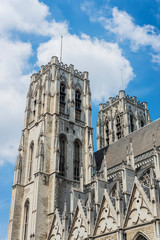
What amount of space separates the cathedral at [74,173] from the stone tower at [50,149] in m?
0.08

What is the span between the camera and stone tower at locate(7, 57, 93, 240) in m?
30.4

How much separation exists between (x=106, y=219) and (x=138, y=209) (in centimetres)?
304

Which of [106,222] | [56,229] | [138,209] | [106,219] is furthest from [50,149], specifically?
[138,209]

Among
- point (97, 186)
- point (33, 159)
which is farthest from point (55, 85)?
point (97, 186)

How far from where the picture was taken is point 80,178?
31.5 meters

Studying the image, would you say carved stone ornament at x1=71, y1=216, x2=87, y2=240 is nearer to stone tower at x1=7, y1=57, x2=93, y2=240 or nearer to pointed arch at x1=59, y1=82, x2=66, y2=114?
stone tower at x1=7, y1=57, x2=93, y2=240

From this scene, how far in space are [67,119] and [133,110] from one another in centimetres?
1437

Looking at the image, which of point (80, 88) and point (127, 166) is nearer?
point (127, 166)

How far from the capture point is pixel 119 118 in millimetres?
47062

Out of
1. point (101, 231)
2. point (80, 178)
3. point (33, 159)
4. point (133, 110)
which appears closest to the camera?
point (101, 231)

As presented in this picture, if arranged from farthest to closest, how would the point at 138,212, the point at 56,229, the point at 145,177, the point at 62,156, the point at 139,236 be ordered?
the point at 62,156
the point at 145,177
the point at 56,229
the point at 138,212
the point at 139,236

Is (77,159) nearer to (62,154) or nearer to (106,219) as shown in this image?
(62,154)

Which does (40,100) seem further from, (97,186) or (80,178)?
(97,186)

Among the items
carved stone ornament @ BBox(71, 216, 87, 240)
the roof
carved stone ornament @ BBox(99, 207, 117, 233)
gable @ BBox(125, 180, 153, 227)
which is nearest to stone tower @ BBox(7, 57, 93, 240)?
the roof
